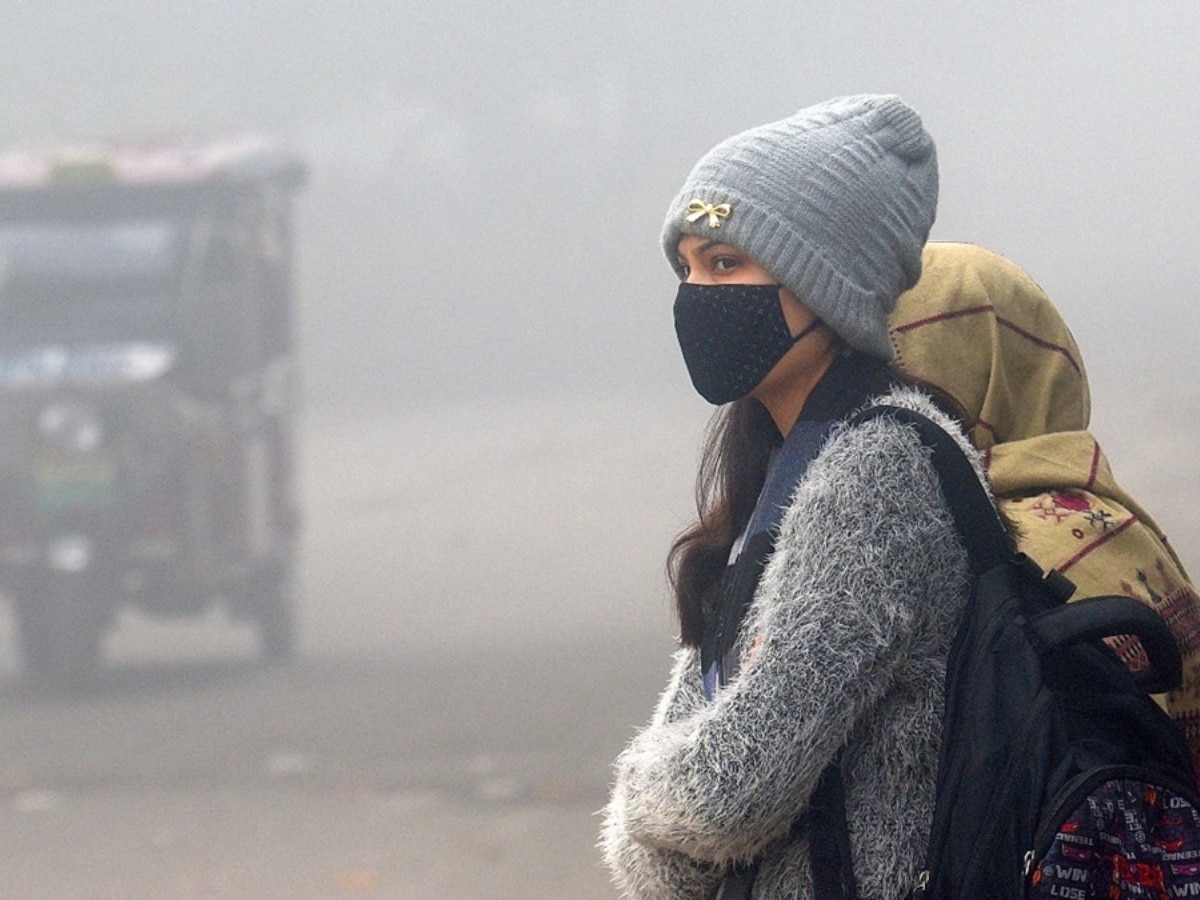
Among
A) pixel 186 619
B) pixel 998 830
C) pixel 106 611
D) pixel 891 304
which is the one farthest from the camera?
pixel 186 619

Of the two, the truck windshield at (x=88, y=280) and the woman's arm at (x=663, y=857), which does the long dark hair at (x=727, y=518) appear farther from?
the truck windshield at (x=88, y=280)

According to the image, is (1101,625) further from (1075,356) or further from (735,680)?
(1075,356)

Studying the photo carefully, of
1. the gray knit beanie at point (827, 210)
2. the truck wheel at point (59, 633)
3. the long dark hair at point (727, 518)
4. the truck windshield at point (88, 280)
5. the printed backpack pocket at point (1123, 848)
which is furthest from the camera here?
the truck windshield at point (88, 280)

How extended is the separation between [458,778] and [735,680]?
13.2 feet

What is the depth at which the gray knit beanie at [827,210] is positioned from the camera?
4.37 feet

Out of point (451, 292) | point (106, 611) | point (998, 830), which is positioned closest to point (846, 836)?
point (998, 830)

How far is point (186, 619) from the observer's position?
6527 millimetres

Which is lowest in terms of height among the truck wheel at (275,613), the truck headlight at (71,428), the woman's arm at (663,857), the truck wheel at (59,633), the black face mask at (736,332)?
the truck wheel at (275,613)

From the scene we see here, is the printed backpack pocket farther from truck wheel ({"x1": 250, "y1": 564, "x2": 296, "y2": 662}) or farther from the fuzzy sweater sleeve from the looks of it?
truck wheel ({"x1": 250, "y1": 564, "x2": 296, "y2": 662})

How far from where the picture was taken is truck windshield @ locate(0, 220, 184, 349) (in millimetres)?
6086

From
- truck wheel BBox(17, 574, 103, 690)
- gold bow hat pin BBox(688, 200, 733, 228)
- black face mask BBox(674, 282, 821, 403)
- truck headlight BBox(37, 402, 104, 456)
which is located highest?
gold bow hat pin BBox(688, 200, 733, 228)

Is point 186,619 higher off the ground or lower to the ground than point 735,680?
lower

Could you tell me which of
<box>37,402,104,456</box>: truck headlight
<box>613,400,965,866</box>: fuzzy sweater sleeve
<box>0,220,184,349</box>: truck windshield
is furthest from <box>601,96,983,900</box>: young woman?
<box>0,220,184,349</box>: truck windshield

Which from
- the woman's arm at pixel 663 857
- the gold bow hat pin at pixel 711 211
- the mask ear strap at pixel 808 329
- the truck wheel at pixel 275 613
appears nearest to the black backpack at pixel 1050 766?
the woman's arm at pixel 663 857
